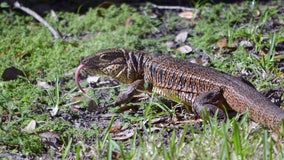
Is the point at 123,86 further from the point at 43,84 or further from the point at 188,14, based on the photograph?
the point at 188,14

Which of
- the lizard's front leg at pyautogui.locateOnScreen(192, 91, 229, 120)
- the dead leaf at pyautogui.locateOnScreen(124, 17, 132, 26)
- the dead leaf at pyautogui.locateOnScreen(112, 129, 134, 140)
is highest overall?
the lizard's front leg at pyautogui.locateOnScreen(192, 91, 229, 120)

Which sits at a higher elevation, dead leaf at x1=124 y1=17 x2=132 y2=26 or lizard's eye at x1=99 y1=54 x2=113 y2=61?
lizard's eye at x1=99 y1=54 x2=113 y2=61

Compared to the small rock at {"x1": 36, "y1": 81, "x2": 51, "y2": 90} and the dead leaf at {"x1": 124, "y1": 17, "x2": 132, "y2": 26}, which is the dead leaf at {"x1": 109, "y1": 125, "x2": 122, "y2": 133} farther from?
the dead leaf at {"x1": 124, "y1": 17, "x2": 132, "y2": 26}

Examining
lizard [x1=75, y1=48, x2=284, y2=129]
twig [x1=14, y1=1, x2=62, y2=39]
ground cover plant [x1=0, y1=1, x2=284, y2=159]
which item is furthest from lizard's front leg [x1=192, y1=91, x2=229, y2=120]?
twig [x1=14, y1=1, x2=62, y2=39]

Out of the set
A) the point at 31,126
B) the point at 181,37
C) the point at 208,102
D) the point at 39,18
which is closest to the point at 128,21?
the point at 181,37

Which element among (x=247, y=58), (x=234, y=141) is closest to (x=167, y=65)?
(x=247, y=58)

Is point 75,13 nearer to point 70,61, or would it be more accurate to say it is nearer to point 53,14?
point 53,14
